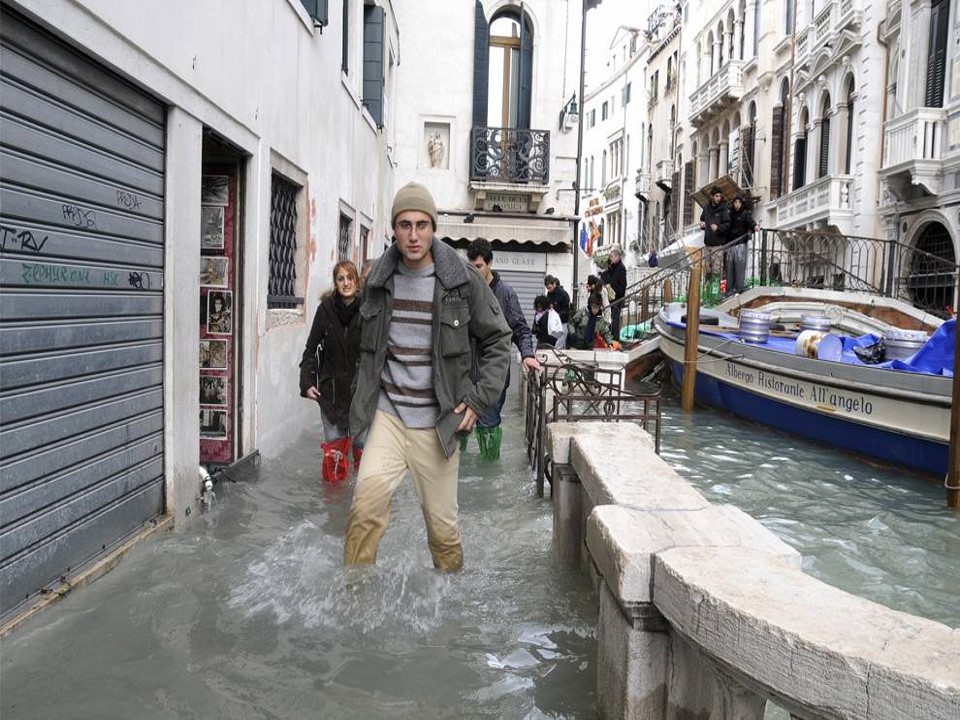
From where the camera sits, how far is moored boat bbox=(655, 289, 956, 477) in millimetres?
8445

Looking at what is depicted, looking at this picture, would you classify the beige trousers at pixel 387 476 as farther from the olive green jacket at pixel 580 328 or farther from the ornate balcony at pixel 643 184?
the ornate balcony at pixel 643 184

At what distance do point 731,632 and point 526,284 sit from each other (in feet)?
64.3

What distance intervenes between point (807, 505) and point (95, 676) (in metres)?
5.66

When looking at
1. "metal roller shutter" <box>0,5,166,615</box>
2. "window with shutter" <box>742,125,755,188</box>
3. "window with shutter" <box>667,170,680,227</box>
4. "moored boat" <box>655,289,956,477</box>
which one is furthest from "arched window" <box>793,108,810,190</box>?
"metal roller shutter" <box>0,5,166,615</box>

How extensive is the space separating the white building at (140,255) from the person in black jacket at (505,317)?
5.36 ft

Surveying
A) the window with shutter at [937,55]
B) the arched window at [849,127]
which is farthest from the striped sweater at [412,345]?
the arched window at [849,127]

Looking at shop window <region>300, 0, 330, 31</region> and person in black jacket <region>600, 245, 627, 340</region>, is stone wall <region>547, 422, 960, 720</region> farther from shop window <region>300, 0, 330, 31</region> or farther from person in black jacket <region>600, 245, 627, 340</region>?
person in black jacket <region>600, 245, 627, 340</region>

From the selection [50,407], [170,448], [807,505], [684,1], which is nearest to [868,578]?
[807,505]

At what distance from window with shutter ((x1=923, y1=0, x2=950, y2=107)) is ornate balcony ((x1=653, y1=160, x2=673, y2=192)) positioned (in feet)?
74.5

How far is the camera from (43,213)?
362cm

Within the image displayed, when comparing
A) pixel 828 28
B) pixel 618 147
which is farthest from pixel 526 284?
pixel 618 147

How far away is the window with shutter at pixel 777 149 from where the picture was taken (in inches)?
1090

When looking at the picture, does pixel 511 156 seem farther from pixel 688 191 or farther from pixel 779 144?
pixel 688 191

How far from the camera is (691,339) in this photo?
12828 millimetres
